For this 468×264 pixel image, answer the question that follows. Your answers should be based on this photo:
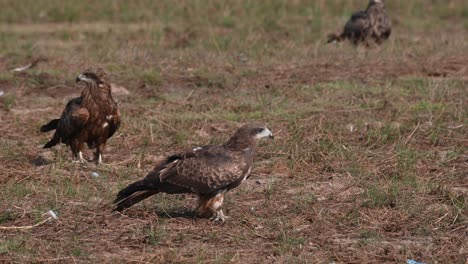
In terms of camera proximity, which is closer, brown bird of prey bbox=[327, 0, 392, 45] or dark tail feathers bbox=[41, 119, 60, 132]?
dark tail feathers bbox=[41, 119, 60, 132]

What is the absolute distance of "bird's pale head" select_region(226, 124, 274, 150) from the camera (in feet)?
25.3

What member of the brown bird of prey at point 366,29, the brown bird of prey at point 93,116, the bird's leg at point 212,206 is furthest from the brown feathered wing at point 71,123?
the brown bird of prey at point 366,29

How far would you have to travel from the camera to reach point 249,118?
11.2m

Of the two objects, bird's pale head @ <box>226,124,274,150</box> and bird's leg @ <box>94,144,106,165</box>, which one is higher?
bird's pale head @ <box>226,124,274,150</box>

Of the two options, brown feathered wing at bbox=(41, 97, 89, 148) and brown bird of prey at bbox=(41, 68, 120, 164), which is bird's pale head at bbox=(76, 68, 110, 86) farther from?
brown feathered wing at bbox=(41, 97, 89, 148)

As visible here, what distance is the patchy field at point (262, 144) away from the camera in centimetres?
705

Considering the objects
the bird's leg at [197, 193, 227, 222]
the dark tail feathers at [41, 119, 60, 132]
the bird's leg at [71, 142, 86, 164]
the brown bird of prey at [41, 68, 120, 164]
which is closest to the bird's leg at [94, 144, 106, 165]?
the brown bird of prey at [41, 68, 120, 164]

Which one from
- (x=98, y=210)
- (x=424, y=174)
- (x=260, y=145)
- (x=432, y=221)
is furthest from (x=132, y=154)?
(x=432, y=221)

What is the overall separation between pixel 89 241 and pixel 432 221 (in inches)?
96.5

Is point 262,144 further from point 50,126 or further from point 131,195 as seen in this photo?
point 131,195

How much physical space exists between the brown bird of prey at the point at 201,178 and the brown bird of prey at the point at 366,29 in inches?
361

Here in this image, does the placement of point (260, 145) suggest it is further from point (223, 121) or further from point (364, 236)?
point (364, 236)

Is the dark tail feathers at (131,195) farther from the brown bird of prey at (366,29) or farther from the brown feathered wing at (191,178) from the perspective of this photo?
the brown bird of prey at (366,29)

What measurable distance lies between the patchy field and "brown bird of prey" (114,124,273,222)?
0.17 meters
